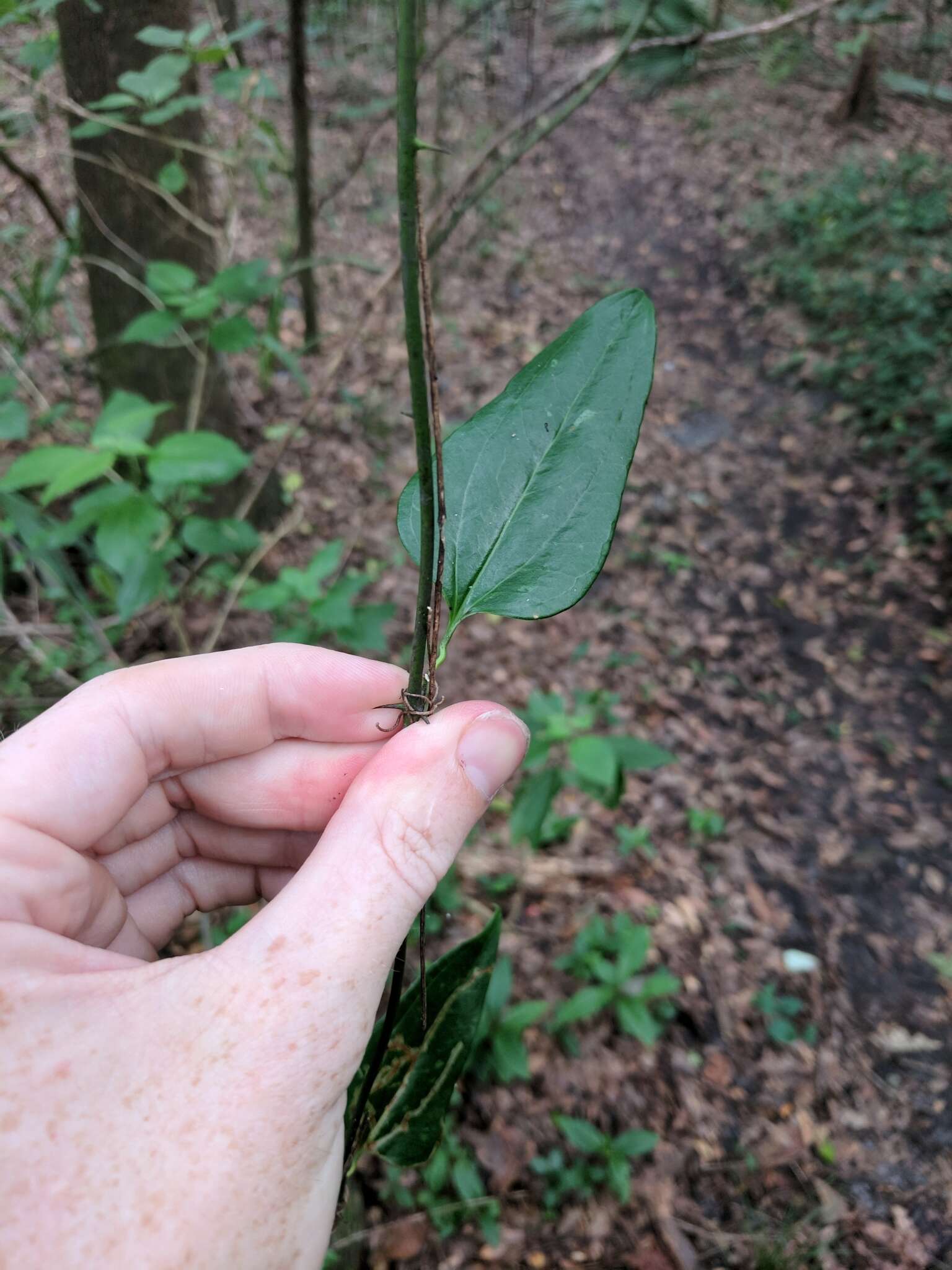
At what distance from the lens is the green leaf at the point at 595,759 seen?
1929 mm

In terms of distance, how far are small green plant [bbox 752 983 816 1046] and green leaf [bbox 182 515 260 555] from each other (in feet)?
7.10

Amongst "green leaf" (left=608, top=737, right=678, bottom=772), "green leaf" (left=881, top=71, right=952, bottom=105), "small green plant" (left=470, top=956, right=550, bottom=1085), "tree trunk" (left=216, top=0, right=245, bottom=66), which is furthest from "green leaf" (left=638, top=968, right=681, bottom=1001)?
"green leaf" (left=881, top=71, right=952, bottom=105)

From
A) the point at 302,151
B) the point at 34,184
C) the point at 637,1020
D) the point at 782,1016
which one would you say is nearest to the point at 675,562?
the point at 782,1016

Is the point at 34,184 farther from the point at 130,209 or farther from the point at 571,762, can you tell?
the point at 571,762

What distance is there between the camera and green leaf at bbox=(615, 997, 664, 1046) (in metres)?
2.09

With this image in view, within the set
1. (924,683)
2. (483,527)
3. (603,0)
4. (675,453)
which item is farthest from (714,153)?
(483,527)

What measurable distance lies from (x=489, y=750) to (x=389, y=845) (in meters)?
0.18

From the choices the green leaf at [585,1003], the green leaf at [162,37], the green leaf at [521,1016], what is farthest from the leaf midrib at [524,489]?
the green leaf at [162,37]

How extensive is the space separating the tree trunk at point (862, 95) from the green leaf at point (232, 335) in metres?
8.50

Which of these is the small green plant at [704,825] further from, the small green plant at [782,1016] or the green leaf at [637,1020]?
the green leaf at [637,1020]

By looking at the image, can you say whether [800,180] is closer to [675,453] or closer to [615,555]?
[675,453]

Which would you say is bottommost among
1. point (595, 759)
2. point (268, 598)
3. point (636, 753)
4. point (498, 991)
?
point (498, 991)

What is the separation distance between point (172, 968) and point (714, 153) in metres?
9.22

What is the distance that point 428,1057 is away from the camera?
1.09 meters
